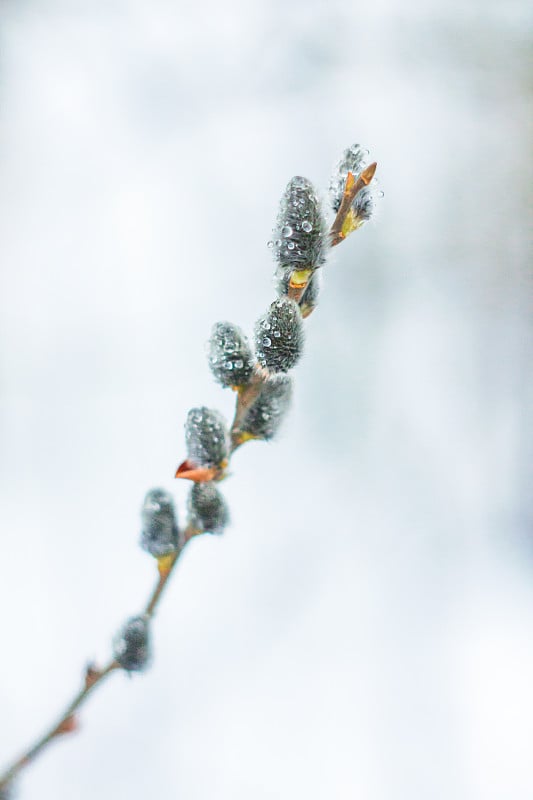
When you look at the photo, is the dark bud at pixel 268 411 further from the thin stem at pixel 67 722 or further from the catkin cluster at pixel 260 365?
the thin stem at pixel 67 722

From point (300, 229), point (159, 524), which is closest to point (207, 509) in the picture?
point (159, 524)

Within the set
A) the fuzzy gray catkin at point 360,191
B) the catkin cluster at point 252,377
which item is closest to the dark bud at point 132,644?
the catkin cluster at point 252,377

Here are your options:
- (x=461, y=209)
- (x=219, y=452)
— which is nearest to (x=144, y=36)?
(x=461, y=209)

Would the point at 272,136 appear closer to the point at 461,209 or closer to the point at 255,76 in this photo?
the point at 255,76

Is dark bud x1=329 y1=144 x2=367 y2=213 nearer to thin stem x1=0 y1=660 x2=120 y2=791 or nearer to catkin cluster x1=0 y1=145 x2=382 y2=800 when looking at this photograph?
catkin cluster x1=0 y1=145 x2=382 y2=800

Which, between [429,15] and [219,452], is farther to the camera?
[429,15]

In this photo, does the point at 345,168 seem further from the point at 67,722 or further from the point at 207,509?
the point at 67,722
